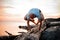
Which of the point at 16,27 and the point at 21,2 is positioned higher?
the point at 21,2

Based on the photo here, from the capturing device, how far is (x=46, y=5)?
6.79ft

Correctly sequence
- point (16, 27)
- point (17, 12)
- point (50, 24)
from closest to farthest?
point (50, 24) → point (16, 27) → point (17, 12)

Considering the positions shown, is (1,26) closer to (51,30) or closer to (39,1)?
(39,1)

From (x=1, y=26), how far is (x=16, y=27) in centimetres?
19

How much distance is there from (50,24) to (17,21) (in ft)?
3.58

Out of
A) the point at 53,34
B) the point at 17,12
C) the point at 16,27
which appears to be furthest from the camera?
the point at 17,12

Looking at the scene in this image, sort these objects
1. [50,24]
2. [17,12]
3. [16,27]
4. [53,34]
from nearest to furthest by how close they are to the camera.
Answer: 1. [53,34]
2. [50,24]
3. [16,27]
4. [17,12]

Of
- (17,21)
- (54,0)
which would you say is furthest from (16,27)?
(54,0)

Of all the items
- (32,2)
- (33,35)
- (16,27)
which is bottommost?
(16,27)

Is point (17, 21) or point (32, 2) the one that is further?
point (32, 2)

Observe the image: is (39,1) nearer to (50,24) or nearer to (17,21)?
(17,21)

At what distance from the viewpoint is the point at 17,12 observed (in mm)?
2027

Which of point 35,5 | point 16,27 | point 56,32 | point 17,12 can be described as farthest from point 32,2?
point 56,32

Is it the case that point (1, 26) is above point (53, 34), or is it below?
below
